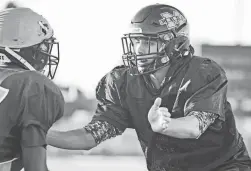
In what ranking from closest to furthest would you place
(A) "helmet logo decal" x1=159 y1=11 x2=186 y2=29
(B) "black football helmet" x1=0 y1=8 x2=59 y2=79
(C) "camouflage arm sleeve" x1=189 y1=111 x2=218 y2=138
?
(B) "black football helmet" x1=0 y1=8 x2=59 y2=79
(C) "camouflage arm sleeve" x1=189 y1=111 x2=218 y2=138
(A) "helmet logo decal" x1=159 y1=11 x2=186 y2=29

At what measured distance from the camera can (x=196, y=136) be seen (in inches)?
147

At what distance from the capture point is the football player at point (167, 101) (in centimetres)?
387

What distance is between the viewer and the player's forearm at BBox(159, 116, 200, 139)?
3629mm

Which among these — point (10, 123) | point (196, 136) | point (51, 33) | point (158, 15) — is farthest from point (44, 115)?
point (158, 15)

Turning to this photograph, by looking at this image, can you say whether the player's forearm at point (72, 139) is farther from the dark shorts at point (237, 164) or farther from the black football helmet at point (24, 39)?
the dark shorts at point (237, 164)

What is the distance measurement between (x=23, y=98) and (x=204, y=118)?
108 cm

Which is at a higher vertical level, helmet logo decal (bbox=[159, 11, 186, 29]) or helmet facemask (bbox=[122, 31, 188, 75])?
helmet logo decal (bbox=[159, 11, 186, 29])

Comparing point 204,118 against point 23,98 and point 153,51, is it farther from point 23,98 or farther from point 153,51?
point 23,98

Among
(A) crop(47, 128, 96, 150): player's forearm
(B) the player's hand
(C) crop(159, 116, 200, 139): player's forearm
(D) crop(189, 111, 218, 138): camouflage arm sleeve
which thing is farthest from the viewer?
(A) crop(47, 128, 96, 150): player's forearm

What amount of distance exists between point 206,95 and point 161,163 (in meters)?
0.49

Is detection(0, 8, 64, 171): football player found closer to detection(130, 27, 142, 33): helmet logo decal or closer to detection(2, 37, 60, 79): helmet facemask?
detection(2, 37, 60, 79): helmet facemask

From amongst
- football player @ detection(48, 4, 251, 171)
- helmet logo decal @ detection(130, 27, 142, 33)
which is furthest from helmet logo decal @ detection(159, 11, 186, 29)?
helmet logo decal @ detection(130, 27, 142, 33)

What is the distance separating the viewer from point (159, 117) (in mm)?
3527

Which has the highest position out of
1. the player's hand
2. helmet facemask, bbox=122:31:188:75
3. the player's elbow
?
helmet facemask, bbox=122:31:188:75
